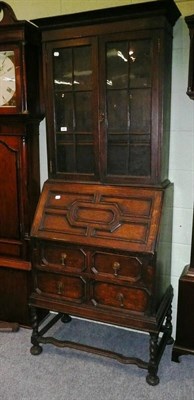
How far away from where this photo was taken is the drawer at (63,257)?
202 cm

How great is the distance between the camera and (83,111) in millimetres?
2111

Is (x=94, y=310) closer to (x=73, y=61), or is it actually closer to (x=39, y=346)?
(x=39, y=346)

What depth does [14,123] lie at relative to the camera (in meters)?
2.25

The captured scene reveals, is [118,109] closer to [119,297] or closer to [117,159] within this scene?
[117,159]

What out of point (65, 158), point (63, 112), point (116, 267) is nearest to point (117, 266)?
point (116, 267)

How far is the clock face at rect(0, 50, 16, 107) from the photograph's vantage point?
2207 millimetres

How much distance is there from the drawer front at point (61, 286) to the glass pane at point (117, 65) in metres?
1.17

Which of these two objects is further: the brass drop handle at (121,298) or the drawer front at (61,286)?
the drawer front at (61,286)

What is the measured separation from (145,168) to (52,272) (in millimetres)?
849

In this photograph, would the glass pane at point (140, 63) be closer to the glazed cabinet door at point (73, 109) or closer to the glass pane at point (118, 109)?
the glass pane at point (118, 109)

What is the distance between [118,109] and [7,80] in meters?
0.78

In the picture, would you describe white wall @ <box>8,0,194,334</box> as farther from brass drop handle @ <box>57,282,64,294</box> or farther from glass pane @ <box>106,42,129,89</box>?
brass drop handle @ <box>57,282,64,294</box>

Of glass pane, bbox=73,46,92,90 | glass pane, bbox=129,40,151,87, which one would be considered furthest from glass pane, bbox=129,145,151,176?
glass pane, bbox=73,46,92,90

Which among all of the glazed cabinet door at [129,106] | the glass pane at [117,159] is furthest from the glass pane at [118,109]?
the glass pane at [117,159]
